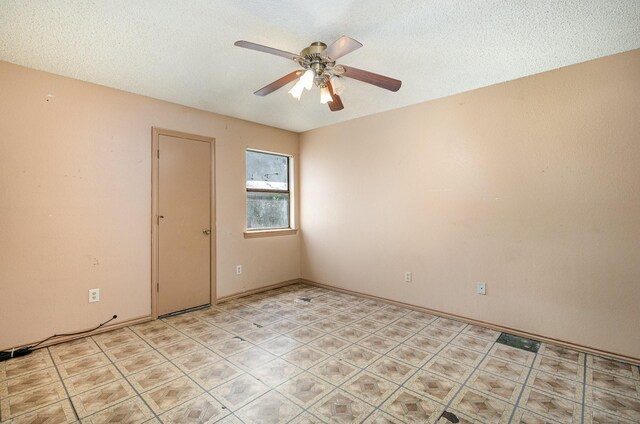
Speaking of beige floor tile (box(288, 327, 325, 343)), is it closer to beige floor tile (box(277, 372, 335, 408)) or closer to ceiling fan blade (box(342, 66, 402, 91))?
beige floor tile (box(277, 372, 335, 408))

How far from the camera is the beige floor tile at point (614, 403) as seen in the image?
68.9 inches

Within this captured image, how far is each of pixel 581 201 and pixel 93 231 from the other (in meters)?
4.32

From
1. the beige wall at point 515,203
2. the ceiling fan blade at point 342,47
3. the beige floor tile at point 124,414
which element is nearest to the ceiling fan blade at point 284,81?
the ceiling fan blade at point 342,47

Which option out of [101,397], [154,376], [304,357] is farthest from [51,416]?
[304,357]

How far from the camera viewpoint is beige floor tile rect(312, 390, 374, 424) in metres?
1.71

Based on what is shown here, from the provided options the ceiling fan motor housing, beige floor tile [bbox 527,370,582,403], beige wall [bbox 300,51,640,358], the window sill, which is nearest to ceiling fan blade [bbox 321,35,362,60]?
the ceiling fan motor housing

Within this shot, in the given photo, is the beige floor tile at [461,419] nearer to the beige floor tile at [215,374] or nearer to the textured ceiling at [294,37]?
the beige floor tile at [215,374]

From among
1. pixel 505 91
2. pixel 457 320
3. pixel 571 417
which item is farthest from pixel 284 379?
pixel 505 91

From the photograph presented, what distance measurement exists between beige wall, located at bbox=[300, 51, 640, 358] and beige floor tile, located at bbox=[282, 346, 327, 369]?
1538mm

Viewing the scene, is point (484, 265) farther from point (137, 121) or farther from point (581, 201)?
point (137, 121)

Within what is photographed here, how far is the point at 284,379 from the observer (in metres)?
2.10

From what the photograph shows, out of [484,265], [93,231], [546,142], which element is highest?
[546,142]

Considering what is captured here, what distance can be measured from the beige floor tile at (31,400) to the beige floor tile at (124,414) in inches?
15.1

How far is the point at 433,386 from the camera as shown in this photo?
6.59 feet
